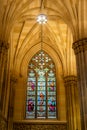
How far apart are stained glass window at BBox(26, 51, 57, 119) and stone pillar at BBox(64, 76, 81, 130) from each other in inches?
56.6

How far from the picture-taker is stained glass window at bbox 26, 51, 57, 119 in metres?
20.3

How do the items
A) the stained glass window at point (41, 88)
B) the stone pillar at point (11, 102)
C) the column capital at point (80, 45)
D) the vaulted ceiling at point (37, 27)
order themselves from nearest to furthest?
the column capital at point (80, 45) → the vaulted ceiling at point (37, 27) → the stone pillar at point (11, 102) → the stained glass window at point (41, 88)

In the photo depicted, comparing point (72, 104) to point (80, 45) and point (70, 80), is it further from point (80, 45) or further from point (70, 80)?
point (80, 45)

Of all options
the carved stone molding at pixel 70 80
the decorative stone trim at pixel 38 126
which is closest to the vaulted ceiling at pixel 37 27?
the carved stone molding at pixel 70 80

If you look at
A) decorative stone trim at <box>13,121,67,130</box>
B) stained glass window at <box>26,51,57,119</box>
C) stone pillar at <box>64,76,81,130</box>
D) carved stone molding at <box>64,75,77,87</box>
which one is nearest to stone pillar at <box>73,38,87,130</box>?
stone pillar at <box>64,76,81,130</box>

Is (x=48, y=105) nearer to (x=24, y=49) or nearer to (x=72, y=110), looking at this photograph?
(x=72, y=110)

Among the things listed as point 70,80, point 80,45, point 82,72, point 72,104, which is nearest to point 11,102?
point 72,104

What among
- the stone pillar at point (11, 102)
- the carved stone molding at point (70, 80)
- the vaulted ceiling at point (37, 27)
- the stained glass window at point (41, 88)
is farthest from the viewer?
the carved stone molding at point (70, 80)

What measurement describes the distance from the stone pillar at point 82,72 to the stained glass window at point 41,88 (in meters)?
7.03

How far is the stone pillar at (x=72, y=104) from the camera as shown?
18.8 meters

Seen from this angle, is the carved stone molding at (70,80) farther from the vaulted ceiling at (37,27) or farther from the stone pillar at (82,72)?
the stone pillar at (82,72)

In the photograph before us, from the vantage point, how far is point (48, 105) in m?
20.6

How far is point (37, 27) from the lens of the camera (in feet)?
69.7

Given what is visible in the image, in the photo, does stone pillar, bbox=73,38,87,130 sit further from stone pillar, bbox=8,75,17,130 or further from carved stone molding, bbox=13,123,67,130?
stone pillar, bbox=8,75,17,130
